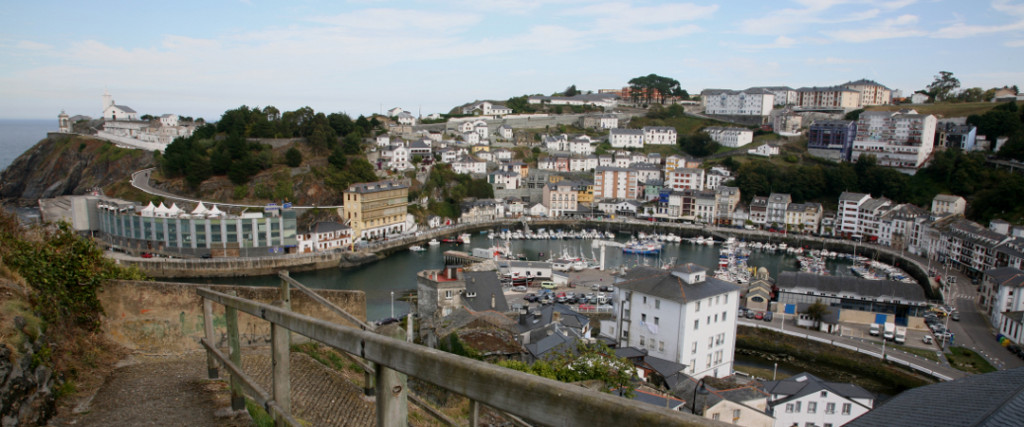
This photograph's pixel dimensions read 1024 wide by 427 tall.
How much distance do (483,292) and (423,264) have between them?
341 inches

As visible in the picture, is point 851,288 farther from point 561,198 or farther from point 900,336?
point 561,198

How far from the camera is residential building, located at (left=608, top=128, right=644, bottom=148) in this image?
37125 millimetres

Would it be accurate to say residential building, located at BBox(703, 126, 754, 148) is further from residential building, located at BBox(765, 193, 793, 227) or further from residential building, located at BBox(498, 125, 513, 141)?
residential building, located at BBox(498, 125, 513, 141)

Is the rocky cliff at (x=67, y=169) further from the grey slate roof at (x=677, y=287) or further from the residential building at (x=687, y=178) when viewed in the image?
the residential building at (x=687, y=178)

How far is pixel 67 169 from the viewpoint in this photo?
30.1 metres

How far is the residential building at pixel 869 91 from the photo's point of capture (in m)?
40.2

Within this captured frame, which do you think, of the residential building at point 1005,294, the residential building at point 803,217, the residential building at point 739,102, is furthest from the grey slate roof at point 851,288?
the residential building at point 739,102

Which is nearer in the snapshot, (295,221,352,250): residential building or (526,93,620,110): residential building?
(295,221,352,250): residential building

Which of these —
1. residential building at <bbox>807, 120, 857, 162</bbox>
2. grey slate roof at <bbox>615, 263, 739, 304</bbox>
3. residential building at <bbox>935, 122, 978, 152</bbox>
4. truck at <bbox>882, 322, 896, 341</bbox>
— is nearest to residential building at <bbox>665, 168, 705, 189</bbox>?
residential building at <bbox>807, 120, 857, 162</bbox>

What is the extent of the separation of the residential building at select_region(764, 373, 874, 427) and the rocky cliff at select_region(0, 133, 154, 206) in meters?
29.1

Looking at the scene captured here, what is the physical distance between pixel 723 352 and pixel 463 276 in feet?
16.8

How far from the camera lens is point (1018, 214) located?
20.1 meters

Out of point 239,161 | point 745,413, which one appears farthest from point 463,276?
point 239,161

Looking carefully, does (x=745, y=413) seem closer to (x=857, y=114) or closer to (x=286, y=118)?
(x=286, y=118)
